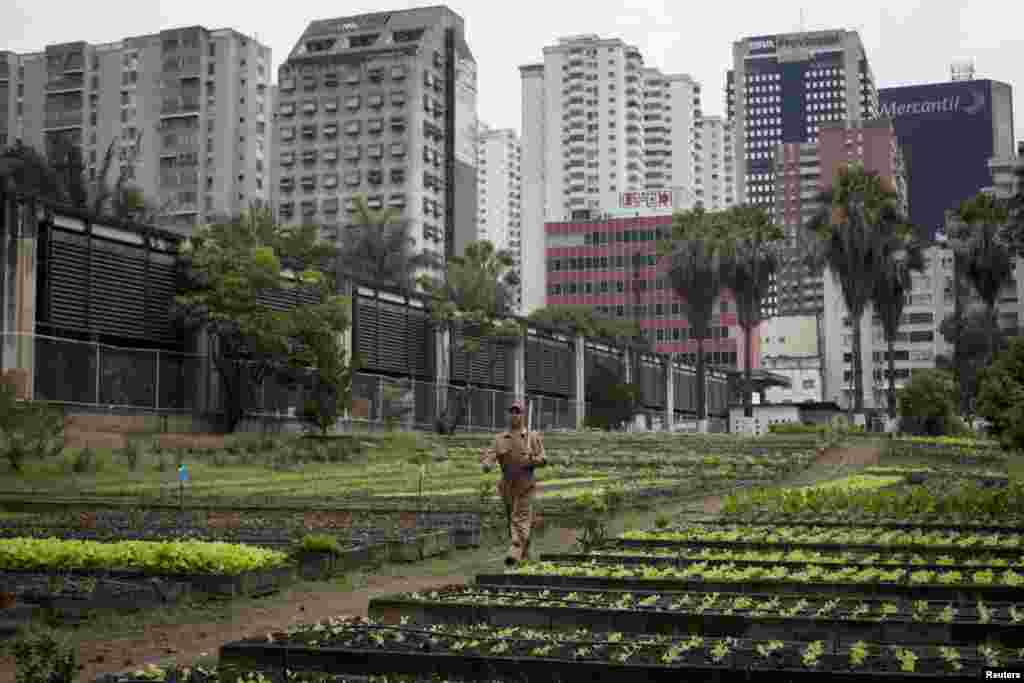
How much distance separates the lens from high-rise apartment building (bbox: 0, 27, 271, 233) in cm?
13888

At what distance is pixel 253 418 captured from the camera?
159ft

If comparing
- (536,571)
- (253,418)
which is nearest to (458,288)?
(253,418)

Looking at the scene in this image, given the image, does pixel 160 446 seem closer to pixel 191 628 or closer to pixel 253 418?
pixel 253 418

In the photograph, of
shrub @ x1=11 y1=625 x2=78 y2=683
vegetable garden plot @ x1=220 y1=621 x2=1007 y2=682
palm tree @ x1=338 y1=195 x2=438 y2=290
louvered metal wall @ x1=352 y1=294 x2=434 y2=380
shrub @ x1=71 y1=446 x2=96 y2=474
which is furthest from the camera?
palm tree @ x1=338 y1=195 x2=438 y2=290

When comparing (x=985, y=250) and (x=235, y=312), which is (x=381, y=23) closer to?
(x=985, y=250)

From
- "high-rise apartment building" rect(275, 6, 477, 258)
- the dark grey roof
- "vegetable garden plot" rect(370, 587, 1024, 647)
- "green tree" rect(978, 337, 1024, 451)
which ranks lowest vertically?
"vegetable garden plot" rect(370, 587, 1024, 647)

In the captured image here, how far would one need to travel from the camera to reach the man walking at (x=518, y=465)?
16.3 meters

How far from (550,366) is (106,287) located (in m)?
35.4

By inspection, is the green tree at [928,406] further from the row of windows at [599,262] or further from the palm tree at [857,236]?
the row of windows at [599,262]

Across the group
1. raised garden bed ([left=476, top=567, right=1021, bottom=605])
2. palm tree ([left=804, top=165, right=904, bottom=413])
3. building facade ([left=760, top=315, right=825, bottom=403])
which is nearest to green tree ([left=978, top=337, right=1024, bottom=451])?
raised garden bed ([left=476, top=567, right=1021, bottom=605])

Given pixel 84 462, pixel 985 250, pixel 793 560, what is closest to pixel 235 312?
pixel 84 462

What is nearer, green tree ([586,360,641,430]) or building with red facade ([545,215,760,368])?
green tree ([586,360,641,430])

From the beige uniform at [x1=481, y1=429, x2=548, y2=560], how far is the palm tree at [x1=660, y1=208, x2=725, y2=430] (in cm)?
6296

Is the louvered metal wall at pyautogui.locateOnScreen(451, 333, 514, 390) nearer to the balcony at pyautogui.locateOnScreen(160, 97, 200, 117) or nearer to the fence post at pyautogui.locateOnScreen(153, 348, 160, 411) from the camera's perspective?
the fence post at pyautogui.locateOnScreen(153, 348, 160, 411)
